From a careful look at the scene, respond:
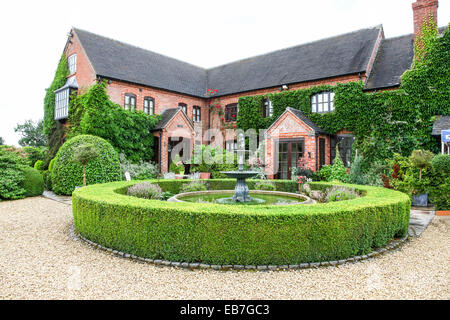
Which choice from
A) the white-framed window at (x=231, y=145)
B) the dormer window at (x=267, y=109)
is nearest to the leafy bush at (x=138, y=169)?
the white-framed window at (x=231, y=145)

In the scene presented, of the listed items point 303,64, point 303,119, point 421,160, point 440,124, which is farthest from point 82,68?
point 440,124

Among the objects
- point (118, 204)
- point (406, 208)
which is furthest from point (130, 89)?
point (406, 208)

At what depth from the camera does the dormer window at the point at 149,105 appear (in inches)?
739

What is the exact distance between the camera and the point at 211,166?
1692 cm

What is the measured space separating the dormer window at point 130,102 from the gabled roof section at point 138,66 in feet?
3.08

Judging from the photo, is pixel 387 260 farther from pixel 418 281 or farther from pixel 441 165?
pixel 441 165

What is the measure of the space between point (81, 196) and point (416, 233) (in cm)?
807

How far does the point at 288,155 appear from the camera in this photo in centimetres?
1655

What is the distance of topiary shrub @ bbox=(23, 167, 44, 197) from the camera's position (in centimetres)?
1242

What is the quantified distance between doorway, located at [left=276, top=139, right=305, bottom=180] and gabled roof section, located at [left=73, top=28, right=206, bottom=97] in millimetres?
8658

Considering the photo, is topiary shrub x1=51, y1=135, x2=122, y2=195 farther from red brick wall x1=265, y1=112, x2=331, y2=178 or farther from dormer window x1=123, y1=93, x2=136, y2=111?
red brick wall x1=265, y1=112, x2=331, y2=178

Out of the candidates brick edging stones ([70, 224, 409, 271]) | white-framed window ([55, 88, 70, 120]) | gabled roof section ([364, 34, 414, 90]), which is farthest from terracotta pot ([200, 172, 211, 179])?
brick edging stones ([70, 224, 409, 271])

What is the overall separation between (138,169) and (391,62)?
15.9 m

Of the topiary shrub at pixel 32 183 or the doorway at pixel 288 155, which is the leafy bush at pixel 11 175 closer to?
the topiary shrub at pixel 32 183
